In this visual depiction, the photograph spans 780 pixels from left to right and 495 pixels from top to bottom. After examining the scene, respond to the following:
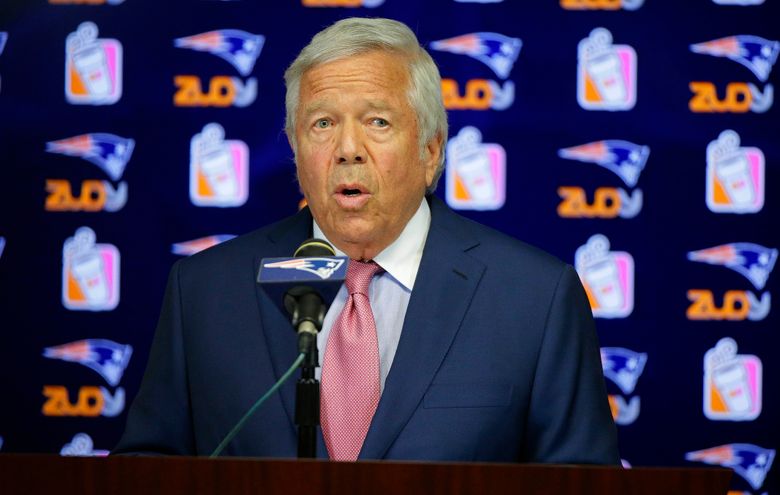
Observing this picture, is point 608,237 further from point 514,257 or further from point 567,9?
point 514,257

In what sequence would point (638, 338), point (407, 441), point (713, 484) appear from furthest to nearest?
1. point (638, 338)
2. point (407, 441)
3. point (713, 484)

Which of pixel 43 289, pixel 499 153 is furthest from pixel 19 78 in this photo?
pixel 499 153

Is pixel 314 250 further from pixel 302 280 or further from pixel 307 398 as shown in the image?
pixel 307 398

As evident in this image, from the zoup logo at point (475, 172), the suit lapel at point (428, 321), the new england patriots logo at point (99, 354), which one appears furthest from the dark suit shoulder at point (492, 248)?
the new england patriots logo at point (99, 354)

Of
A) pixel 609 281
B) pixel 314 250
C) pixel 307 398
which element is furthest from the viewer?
pixel 609 281

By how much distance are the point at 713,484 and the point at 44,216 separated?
269 cm

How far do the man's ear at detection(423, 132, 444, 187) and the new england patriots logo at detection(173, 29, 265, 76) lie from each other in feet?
4.43

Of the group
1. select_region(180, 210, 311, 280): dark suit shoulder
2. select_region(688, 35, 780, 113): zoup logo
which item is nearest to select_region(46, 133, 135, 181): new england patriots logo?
select_region(180, 210, 311, 280): dark suit shoulder

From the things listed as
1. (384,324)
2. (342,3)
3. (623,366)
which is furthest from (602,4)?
(384,324)

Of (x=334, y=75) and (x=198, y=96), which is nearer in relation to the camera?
(x=334, y=75)

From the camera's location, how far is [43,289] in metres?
3.37

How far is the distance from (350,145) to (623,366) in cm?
164

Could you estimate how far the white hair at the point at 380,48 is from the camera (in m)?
2.03

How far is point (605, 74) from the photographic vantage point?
3291 mm
